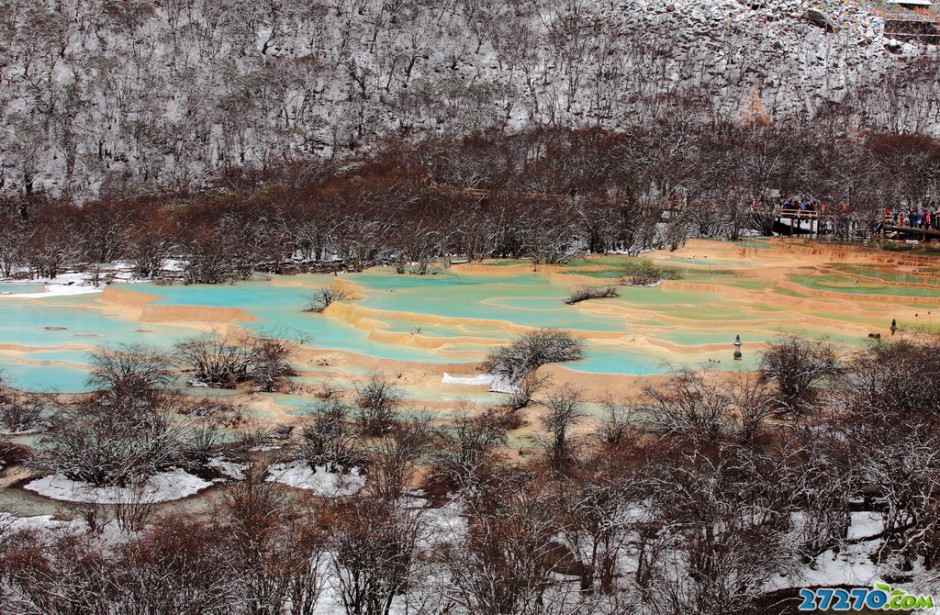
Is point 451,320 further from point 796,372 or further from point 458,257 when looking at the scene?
point 458,257

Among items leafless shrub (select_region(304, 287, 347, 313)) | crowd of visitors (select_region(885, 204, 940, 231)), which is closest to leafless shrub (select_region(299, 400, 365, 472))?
leafless shrub (select_region(304, 287, 347, 313))

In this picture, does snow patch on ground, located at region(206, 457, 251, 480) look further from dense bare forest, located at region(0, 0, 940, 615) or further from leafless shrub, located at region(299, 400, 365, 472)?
leafless shrub, located at region(299, 400, 365, 472)

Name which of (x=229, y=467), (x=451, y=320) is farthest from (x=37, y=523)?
(x=451, y=320)

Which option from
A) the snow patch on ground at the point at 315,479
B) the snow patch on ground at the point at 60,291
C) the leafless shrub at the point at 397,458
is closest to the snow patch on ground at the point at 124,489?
the snow patch on ground at the point at 315,479

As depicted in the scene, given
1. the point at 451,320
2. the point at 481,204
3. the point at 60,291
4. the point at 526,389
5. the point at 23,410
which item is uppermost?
the point at 481,204

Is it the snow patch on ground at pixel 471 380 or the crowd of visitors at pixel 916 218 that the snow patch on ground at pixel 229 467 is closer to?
the snow patch on ground at pixel 471 380

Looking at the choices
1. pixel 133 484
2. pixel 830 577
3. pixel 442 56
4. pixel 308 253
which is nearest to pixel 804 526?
pixel 830 577
